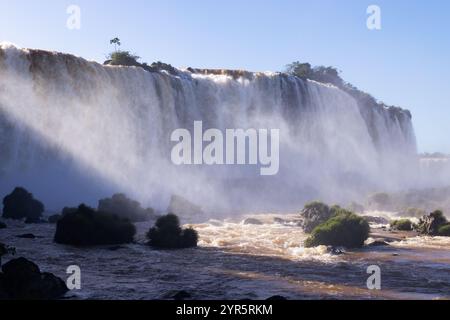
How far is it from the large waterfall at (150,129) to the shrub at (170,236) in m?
14.9

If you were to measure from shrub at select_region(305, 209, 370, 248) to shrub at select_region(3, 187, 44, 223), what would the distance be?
1709cm

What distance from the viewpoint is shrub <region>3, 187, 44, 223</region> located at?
33.2m

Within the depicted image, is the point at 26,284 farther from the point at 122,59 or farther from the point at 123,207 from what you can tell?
the point at 122,59

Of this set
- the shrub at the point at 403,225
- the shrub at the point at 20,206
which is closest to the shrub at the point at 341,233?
the shrub at the point at 403,225

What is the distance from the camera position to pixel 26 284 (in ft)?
47.1

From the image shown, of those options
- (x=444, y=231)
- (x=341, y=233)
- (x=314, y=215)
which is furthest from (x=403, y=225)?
(x=341, y=233)

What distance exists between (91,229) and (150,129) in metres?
22.3

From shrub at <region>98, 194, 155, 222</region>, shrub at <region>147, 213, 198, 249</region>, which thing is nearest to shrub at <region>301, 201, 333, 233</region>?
shrub at <region>147, 213, 198, 249</region>

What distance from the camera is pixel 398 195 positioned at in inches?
2272

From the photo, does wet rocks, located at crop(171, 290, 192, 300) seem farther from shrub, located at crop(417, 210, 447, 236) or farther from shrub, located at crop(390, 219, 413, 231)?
shrub, located at crop(390, 219, 413, 231)

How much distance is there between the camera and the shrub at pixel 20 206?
3325cm
